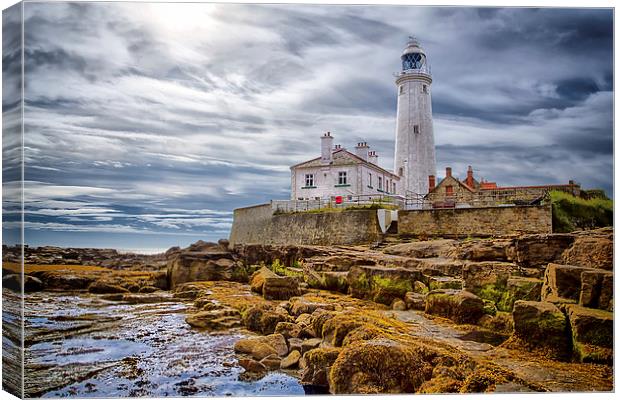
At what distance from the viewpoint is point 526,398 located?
434cm

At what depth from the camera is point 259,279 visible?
7.68 metres

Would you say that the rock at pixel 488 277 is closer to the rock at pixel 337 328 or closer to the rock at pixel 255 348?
the rock at pixel 337 328

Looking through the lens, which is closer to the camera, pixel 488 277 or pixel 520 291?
pixel 520 291

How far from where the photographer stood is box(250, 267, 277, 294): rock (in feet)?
24.6

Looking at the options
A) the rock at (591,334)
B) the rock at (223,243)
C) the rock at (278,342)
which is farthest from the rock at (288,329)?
the rock at (591,334)

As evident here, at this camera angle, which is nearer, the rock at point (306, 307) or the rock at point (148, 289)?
the rock at point (306, 307)

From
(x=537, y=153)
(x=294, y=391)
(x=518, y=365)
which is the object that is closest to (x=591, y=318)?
(x=518, y=365)

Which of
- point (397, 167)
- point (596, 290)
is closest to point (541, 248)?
point (596, 290)

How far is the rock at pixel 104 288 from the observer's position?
5969 millimetres

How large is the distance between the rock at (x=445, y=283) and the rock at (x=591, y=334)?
168 cm

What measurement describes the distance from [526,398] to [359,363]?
4.48 feet

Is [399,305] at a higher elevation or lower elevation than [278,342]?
higher

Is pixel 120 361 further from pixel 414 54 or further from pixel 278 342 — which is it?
pixel 414 54

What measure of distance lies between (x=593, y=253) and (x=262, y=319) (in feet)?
11.4
